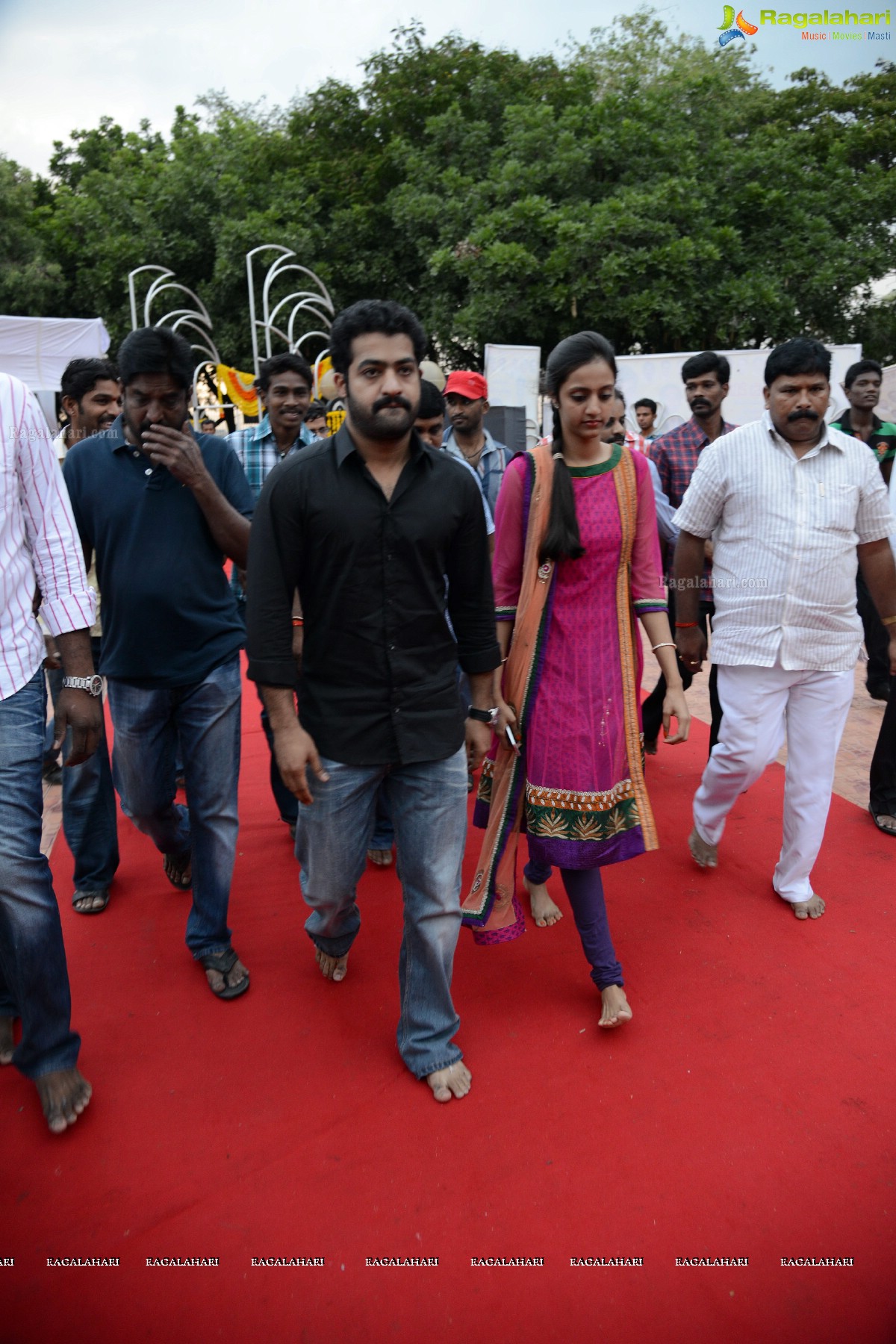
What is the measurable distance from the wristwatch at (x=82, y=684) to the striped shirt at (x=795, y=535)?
2241mm

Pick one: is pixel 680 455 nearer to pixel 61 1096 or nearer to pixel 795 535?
pixel 795 535

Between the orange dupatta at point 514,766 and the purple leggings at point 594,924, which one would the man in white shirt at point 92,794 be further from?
the purple leggings at point 594,924

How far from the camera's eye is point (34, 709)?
2312 millimetres

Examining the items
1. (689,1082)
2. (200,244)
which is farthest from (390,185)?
(689,1082)

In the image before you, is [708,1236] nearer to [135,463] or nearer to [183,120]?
[135,463]

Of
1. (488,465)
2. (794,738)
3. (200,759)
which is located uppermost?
(488,465)

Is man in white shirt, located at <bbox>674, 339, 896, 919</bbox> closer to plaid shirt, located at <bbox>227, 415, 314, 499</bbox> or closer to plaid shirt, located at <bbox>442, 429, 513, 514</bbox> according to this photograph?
plaid shirt, located at <bbox>442, 429, 513, 514</bbox>

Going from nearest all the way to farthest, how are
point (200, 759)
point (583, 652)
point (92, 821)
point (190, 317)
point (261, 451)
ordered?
point (583, 652) < point (200, 759) < point (92, 821) < point (261, 451) < point (190, 317)

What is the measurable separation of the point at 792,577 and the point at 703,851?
119 cm

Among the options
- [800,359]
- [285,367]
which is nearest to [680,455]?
[800,359]

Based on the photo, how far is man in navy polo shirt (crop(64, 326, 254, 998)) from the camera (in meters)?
2.73

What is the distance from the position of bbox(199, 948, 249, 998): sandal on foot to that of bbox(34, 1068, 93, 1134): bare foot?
0.56m

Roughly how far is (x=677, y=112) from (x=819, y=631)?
16895 millimetres

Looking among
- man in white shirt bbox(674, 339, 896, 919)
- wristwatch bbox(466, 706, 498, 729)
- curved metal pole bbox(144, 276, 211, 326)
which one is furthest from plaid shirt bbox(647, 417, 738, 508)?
curved metal pole bbox(144, 276, 211, 326)
